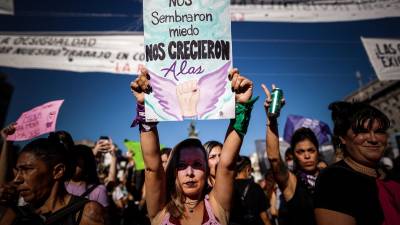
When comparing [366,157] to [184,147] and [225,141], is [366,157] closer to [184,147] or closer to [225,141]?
[225,141]

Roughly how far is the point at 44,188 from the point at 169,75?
1.23 m

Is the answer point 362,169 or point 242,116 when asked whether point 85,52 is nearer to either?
point 242,116

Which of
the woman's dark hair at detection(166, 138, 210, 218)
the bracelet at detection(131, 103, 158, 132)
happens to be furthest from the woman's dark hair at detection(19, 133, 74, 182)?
the woman's dark hair at detection(166, 138, 210, 218)

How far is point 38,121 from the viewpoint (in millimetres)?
3432

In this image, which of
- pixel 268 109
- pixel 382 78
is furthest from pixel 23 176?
pixel 382 78

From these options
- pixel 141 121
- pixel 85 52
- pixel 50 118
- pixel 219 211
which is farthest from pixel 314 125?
pixel 85 52

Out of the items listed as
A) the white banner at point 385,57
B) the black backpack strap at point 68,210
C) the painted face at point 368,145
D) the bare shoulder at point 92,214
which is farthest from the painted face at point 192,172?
the white banner at point 385,57

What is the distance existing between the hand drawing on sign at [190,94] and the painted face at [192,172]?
35 cm

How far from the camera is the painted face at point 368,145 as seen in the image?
2.01 m

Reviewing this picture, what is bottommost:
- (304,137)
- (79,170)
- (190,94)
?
(79,170)

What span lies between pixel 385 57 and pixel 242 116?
174 inches

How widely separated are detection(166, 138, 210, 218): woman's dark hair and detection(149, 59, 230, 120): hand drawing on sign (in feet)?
1.18

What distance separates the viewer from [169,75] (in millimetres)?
2168

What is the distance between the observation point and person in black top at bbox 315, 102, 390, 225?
1.79 m
